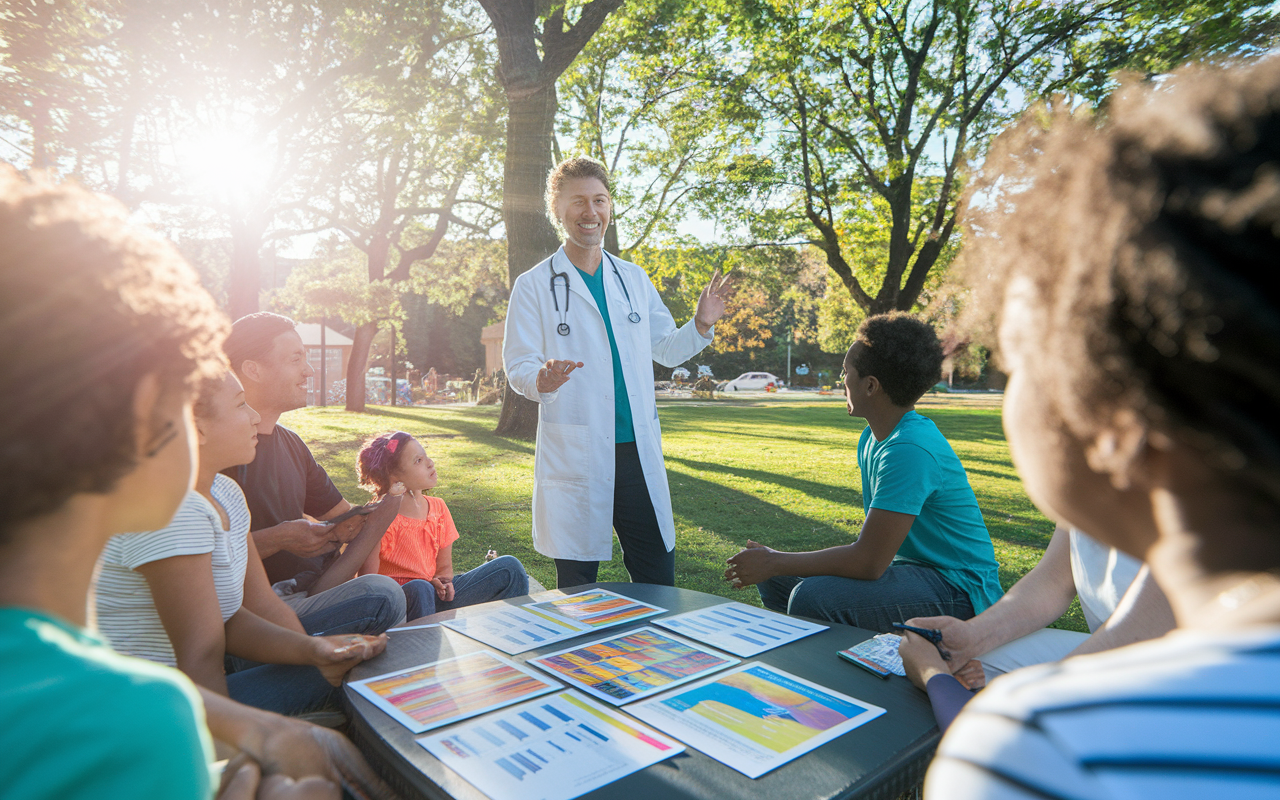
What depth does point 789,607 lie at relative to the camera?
9.54 ft

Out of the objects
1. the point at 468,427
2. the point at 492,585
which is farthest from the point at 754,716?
the point at 468,427

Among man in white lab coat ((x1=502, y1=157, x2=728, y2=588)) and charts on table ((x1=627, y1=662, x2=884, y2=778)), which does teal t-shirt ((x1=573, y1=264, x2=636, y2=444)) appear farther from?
charts on table ((x1=627, y1=662, x2=884, y2=778))

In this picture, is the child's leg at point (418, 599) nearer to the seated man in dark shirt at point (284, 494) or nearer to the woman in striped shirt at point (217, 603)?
the seated man in dark shirt at point (284, 494)

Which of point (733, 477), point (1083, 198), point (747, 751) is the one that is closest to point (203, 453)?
point (747, 751)

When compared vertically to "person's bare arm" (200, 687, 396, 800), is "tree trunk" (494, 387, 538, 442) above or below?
below

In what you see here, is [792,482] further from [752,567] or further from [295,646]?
[295,646]

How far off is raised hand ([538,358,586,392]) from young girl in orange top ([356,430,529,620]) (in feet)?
2.61

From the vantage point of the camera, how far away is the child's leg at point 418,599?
123 inches

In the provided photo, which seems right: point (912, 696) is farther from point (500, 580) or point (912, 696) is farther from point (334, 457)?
point (334, 457)

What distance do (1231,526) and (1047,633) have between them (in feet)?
6.57

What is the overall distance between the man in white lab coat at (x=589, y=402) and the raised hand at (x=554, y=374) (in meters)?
0.13

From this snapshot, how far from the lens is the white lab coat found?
3.68m

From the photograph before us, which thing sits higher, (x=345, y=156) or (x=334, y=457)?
(x=345, y=156)

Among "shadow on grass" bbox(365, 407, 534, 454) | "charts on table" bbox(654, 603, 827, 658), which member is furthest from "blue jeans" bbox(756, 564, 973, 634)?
"shadow on grass" bbox(365, 407, 534, 454)
